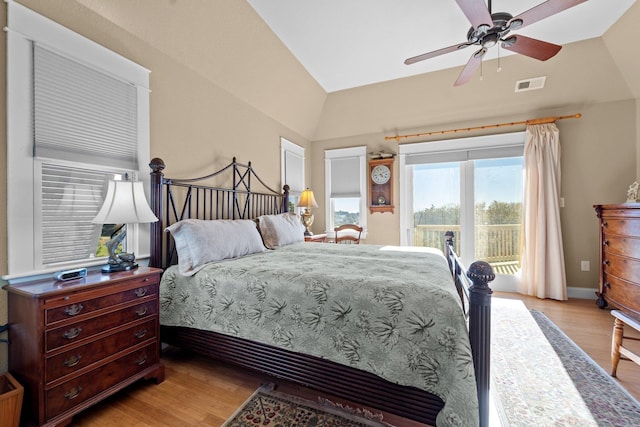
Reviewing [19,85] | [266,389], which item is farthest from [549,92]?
[19,85]

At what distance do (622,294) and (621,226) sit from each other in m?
0.69

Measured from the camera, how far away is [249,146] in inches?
135

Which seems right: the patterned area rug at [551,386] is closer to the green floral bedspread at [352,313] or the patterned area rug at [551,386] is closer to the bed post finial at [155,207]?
the green floral bedspread at [352,313]

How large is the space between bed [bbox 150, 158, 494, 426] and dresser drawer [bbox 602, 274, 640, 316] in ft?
6.73

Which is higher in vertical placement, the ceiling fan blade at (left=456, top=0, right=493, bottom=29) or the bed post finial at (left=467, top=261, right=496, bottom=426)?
the ceiling fan blade at (left=456, top=0, right=493, bottom=29)

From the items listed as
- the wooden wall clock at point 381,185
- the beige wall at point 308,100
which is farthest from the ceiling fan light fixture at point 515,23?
the wooden wall clock at point 381,185

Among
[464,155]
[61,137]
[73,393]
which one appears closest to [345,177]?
[464,155]

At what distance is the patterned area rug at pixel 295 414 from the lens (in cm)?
144

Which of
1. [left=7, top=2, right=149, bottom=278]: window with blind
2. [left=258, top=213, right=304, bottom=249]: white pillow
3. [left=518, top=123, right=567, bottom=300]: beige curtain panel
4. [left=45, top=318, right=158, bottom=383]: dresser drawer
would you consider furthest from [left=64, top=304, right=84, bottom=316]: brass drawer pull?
[left=518, top=123, right=567, bottom=300]: beige curtain panel

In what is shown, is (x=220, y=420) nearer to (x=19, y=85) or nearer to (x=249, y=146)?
(x=19, y=85)

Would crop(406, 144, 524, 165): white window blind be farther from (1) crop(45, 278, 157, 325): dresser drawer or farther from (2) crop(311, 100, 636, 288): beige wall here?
(1) crop(45, 278, 157, 325): dresser drawer

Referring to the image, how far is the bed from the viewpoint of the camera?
3.86 feet

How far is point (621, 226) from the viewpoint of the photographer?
8.99 ft

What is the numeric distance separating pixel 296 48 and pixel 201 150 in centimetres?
164
